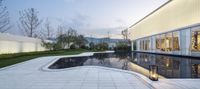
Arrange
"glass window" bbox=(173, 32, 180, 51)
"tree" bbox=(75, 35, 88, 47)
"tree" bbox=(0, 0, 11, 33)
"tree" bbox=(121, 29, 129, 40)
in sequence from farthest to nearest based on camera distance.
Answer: "tree" bbox=(121, 29, 129, 40) < "tree" bbox=(75, 35, 88, 47) < "tree" bbox=(0, 0, 11, 33) < "glass window" bbox=(173, 32, 180, 51)

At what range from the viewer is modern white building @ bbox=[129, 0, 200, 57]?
14.4 meters

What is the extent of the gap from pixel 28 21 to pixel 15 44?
11.1 metres

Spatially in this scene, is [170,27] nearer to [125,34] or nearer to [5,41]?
[5,41]

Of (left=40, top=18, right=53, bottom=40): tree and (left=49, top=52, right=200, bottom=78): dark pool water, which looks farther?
(left=40, top=18, right=53, bottom=40): tree

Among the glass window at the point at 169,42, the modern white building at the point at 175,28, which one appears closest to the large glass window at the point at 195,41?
the modern white building at the point at 175,28

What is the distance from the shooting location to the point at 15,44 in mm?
19969

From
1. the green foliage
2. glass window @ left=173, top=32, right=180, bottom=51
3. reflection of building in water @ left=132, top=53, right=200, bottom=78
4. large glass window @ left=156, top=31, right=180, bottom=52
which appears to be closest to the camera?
reflection of building in water @ left=132, top=53, right=200, bottom=78

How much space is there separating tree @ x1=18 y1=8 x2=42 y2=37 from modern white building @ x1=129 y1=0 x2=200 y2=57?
15817 mm

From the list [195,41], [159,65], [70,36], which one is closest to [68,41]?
[70,36]

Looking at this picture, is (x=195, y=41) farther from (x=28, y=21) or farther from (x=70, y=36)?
(x=70, y=36)

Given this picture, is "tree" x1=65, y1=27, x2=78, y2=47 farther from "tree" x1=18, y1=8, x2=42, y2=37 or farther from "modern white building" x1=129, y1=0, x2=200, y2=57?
"modern white building" x1=129, y1=0, x2=200, y2=57

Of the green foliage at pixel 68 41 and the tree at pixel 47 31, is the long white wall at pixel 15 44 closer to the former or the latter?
the green foliage at pixel 68 41

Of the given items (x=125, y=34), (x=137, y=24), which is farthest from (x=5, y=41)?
(x=125, y=34)

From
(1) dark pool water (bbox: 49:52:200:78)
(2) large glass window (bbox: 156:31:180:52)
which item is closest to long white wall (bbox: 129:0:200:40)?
(2) large glass window (bbox: 156:31:180:52)
